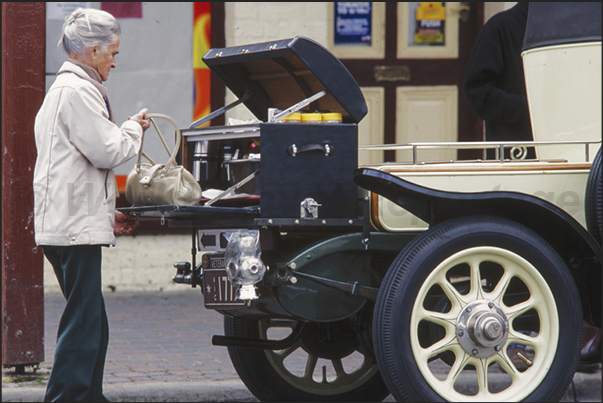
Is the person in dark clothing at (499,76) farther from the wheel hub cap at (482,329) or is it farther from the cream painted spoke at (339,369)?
the wheel hub cap at (482,329)

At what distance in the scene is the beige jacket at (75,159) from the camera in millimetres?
3891

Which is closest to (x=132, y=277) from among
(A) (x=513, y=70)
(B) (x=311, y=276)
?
(A) (x=513, y=70)

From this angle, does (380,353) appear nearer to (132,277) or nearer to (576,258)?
(576,258)

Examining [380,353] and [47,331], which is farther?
[47,331]

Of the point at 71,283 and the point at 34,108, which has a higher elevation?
the point at 34,108

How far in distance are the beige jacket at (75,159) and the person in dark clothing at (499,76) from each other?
2.45 m

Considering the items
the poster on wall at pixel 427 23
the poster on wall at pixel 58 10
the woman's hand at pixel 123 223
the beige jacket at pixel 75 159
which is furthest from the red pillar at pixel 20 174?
the poster on wall at pixel 427 23

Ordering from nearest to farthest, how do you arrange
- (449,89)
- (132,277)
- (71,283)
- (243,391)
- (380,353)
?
(380,353) < (71,283) < (243,391) < (132,277) < (449,89)

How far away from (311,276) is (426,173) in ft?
2.02

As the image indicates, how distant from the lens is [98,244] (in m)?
3.97

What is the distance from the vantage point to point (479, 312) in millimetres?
3645

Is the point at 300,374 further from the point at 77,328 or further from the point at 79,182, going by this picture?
the point at 79,182

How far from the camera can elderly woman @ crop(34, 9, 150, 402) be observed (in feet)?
12.8

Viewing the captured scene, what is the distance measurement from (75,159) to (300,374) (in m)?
1.62
